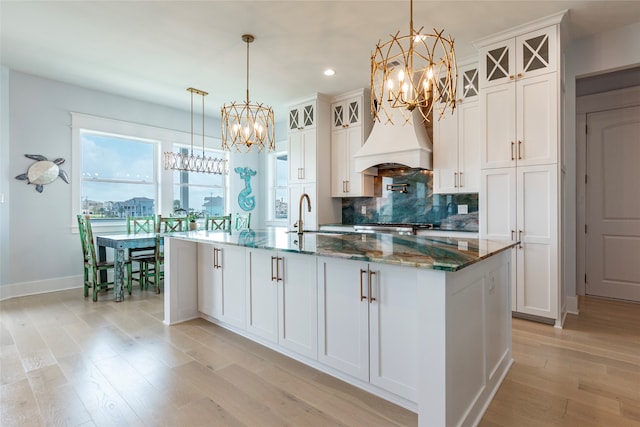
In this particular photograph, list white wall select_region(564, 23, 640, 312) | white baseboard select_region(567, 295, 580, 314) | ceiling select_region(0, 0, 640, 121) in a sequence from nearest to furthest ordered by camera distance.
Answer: ceiling select_region(0, 0, 640, 121) → white wall select_region(564, 23, 640, 312) → white baseboard select_region(567, 295, 580, 314)

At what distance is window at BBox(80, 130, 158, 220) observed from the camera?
16.2 feet

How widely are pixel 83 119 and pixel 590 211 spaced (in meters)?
7.07

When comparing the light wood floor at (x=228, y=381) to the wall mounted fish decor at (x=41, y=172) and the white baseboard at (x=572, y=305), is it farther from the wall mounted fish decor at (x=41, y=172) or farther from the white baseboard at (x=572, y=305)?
the wall mounted fish decor at (x=41, y=172)

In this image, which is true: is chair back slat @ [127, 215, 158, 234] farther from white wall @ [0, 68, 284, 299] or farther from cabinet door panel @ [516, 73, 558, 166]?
cabinet door panel @ [516, 73, 558, 166]

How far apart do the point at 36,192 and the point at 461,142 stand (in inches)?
218

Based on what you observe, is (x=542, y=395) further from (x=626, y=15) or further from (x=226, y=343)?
(x=626, y=15)

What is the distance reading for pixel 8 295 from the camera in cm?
415

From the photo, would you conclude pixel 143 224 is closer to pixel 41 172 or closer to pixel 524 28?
pixel 41 172

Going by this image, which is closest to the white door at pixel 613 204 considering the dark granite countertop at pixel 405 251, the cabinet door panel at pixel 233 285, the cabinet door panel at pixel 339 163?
the dark granite countertop at pixel 405 251

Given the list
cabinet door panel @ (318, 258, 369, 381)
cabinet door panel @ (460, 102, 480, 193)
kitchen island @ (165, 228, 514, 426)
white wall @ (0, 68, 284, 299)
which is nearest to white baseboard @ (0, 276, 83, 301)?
white wall @ (0, 68, 284, 299)

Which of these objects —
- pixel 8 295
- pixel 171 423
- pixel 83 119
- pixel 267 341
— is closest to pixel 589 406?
pixel 267 341

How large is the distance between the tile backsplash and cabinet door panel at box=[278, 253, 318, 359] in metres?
2.71

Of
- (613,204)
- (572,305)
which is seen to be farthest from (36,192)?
(613,204)

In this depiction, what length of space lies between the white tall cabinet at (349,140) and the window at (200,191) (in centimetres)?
249
